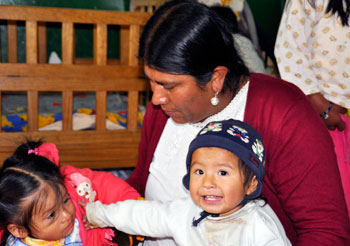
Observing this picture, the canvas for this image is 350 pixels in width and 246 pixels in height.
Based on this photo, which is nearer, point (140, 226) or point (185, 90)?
point (185, 90)

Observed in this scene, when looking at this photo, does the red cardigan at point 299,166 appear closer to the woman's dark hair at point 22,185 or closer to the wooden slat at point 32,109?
the woman's dark hair at point 22,185

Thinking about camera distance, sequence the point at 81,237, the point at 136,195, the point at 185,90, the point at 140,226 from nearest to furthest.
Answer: the point at 185,90 → the point at 140,226 → the point at 81,237 → the point at 136,195

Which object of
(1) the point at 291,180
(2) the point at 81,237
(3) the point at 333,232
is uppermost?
(1) the point at 291,180

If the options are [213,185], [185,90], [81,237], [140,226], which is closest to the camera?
[213,185]

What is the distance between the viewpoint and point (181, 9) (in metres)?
1.32

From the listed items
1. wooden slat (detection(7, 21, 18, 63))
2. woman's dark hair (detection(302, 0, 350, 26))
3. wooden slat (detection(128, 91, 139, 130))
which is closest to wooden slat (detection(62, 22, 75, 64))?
wooden slat (detection(128, 91, 139, 130))

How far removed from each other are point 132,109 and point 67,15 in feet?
2.26

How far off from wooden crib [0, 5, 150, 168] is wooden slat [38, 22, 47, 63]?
166 cm

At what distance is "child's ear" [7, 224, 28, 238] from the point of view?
1448 mm

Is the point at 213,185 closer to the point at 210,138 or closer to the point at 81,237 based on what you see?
the point at 210,138

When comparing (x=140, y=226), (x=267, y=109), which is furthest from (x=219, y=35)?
(x=140, y=226)

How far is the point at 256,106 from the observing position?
1398 mm

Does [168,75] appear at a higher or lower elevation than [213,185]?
higher

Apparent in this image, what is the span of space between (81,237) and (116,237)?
0.14 metres
